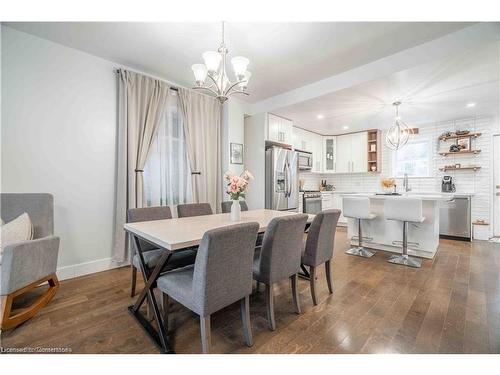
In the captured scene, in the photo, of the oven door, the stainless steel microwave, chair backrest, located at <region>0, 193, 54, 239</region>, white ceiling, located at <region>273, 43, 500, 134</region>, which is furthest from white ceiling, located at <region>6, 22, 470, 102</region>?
the oven door

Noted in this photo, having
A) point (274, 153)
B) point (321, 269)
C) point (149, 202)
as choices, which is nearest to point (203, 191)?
point (149, 202)

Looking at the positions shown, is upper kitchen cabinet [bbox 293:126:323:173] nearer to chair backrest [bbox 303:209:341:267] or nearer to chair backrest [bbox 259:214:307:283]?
chair backrest [bbox 303:209:341:267]

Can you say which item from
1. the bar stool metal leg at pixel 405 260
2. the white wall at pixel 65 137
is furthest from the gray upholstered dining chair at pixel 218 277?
the bar stool metal leg at pixel 405 260

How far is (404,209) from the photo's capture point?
2949mm

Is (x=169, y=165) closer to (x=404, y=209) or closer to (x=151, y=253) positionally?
(x=151, y=253)

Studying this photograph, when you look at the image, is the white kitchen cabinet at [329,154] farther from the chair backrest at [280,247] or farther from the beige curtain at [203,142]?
the chair backrest at [280,247]

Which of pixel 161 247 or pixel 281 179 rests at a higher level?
pixel 281 179

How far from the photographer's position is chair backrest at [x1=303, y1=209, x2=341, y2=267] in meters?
1.97

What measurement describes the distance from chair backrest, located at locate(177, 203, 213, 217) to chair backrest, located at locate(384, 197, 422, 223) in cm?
251

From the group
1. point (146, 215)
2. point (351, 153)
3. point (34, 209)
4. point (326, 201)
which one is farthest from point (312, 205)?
point (34, 209)

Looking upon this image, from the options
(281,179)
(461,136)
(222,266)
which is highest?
(461,136)

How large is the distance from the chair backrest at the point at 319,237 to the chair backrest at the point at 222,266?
787 millimetres

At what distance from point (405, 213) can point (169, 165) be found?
3435 millimetres

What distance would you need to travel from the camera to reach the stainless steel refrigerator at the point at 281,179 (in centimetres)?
414
